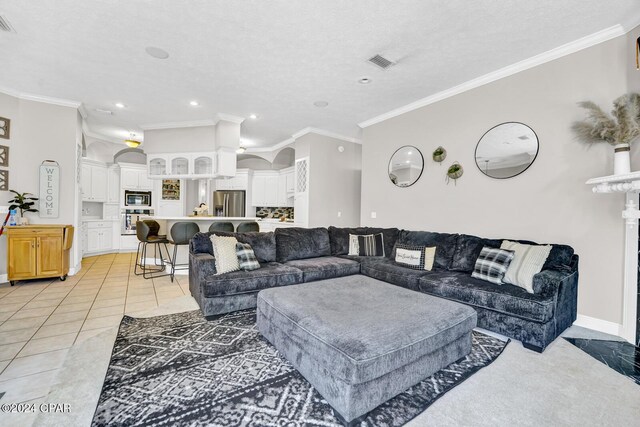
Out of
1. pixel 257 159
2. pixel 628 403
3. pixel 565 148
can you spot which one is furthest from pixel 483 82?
pixel 257 159

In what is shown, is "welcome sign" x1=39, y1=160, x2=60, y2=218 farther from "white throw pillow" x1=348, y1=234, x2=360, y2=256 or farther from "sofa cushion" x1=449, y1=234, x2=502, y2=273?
"sofa cushion" x1=449, y1=234, x2=502, y2=273

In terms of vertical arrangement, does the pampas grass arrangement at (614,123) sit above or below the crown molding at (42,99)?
Answer: below

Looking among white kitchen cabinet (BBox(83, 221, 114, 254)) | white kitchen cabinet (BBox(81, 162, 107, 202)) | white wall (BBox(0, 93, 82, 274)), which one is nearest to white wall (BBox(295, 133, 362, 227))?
white wall (BBox(0, 93, 82, 274))

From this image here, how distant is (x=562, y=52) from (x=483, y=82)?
32.0 inches

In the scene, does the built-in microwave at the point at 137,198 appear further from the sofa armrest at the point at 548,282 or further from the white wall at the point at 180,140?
the sofa armrest at the point at 548,282

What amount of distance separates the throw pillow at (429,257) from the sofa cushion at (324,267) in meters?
0.93

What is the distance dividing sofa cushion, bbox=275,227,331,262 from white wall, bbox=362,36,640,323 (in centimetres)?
156

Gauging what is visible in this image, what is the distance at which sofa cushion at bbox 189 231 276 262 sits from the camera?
342 cm

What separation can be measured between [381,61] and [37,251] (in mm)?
5635

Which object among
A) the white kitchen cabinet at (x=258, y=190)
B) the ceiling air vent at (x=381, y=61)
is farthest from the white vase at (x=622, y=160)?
the white kitchen cabinet at (x=258, y=190)

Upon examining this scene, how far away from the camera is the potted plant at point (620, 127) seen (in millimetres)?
2408

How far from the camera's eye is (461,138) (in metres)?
3.92

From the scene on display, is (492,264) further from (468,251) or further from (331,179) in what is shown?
(331,179)

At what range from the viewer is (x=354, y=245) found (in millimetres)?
4371
